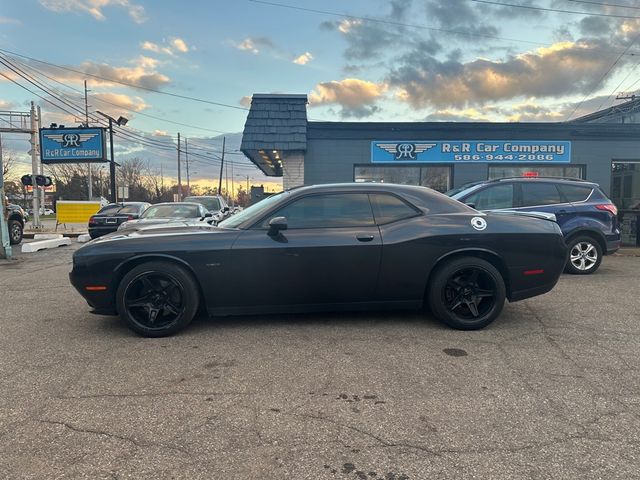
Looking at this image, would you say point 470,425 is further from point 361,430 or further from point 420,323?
point 420,323

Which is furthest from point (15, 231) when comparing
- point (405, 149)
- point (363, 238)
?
point (363, 238)

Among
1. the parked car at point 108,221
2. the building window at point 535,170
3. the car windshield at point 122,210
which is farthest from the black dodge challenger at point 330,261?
the car windshield at point 122,210

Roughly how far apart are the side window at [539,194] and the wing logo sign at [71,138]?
2174 centimetres

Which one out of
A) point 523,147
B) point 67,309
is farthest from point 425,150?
point 67,309

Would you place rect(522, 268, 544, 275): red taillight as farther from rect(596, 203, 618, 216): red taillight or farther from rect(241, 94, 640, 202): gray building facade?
rect(241, 94, 640, 202): gray building facade

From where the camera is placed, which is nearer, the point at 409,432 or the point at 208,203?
the point at 409,432

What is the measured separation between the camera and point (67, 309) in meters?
5.49

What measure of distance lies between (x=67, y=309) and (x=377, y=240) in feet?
12.9

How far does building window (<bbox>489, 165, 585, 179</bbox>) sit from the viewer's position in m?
13.4

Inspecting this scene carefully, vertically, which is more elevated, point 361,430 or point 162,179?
point 162,179

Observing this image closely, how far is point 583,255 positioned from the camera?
7793 mm

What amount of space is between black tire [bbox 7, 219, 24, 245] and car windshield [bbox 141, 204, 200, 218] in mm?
5894

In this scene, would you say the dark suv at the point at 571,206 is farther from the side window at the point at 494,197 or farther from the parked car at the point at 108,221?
the parked car at the point at 108,221

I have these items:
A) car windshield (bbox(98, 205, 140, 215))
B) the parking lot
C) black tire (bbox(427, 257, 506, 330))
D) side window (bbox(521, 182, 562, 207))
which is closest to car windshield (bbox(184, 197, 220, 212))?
car windshield (bbox(98, 205, 140, 215))
